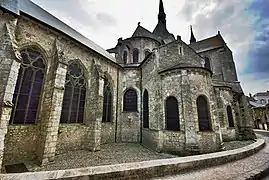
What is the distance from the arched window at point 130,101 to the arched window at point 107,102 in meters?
1.50

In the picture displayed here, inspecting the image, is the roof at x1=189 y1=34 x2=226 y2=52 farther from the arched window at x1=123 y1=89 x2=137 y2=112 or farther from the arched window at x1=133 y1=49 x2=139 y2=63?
the arched window at x1=123 y1=89 x2=137 y2=112

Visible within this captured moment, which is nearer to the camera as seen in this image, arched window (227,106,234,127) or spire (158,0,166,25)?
arched window (227,106,234,127)

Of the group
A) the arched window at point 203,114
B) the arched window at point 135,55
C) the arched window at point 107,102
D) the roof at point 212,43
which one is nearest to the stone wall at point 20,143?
the arched window at point 107,102

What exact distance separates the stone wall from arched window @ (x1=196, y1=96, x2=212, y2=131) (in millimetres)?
9647

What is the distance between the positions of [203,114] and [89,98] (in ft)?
26.8

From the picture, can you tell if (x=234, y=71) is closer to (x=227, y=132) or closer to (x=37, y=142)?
(x=227, y=132)

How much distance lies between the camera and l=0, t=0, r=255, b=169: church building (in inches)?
240

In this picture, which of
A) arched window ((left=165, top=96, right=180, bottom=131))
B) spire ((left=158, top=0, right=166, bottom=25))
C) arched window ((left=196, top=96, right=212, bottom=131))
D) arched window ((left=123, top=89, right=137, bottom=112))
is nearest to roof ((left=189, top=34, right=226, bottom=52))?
spire ((left=158, top=0, right=166, bottom=25))

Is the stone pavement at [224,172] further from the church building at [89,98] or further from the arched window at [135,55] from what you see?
the arched window at [135,55]

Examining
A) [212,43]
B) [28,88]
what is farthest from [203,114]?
[212,43]

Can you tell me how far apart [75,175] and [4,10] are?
7792 millimetres

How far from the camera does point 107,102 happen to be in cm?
1140

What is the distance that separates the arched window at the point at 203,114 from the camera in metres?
8.07

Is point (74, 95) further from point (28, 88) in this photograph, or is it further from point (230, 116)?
point (230, 116)
